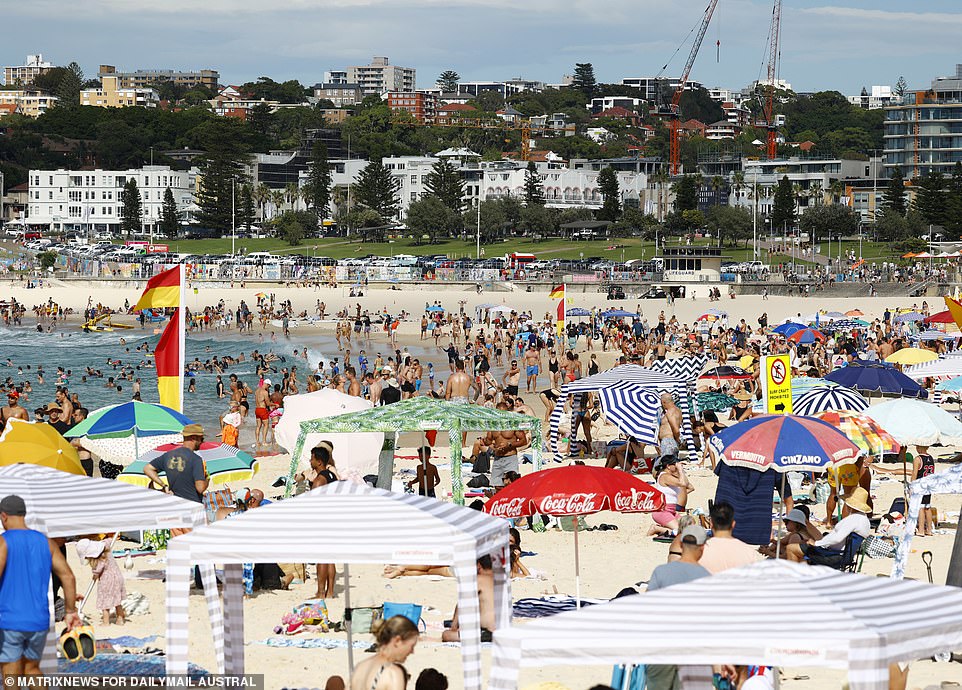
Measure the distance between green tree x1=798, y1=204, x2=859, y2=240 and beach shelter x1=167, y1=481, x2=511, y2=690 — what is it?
9161 centimetres

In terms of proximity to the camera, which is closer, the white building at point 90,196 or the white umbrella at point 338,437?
the white umbrella at point 338,437

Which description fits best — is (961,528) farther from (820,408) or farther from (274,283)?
(274,283)

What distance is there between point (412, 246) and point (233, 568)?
95423 millimetres

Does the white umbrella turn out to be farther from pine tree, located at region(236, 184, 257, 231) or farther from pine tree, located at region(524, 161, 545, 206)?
pine tree, located at region(236, 184, 257, 231)

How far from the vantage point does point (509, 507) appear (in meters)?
8.73

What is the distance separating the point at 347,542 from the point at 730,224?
304ft

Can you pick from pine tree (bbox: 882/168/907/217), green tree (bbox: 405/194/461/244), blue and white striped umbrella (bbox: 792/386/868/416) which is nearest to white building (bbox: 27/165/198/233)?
green tree (bbox: 405/194/461/244)

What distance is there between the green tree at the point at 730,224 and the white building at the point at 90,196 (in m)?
52.9

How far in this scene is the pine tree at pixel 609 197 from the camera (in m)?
110

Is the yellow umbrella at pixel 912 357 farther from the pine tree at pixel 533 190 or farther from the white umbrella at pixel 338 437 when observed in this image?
the pine tree at pixel 533 190

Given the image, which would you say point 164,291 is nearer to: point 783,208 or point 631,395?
point 631,395

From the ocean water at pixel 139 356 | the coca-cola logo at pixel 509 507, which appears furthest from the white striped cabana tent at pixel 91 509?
the ocean water at pixel 139 356

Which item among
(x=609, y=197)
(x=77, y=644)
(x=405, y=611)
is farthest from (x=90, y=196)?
(x=77, y=644)

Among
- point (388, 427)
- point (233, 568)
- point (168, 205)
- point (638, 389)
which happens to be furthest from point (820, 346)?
point (168, 205)
